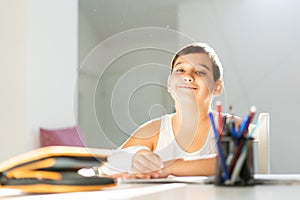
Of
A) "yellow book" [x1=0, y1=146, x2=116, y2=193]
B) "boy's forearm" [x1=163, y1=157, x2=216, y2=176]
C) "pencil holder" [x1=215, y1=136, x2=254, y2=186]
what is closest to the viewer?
"yellow book" [x1=0, y1=146, x2=116, y2=193]

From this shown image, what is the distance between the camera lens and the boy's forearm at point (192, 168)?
1114mm

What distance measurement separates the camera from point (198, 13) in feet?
9.21

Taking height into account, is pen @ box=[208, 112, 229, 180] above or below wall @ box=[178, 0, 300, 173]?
below

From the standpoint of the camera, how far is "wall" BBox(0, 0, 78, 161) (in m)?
2.74

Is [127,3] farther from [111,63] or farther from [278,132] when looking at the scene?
[111,63]

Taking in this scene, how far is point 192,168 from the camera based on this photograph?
1163 millimetres

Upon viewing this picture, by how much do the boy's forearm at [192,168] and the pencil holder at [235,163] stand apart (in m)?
0.27

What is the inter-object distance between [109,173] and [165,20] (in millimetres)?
2052

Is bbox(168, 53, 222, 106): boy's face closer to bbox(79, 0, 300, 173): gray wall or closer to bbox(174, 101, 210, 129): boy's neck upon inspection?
bbox(174, 101, 210, 129): boy's neck

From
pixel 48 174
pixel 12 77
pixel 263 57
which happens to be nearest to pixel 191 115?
pixel 48 174

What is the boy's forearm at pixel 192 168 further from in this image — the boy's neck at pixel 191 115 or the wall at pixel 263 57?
the wall at pixel 263 57

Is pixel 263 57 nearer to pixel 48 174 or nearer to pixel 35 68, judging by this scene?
pixel 35 68

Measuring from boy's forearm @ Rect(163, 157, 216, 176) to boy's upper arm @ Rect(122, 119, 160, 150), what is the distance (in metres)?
0.11

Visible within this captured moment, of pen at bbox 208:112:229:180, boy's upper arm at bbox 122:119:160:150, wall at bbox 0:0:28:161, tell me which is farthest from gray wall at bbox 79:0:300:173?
pen at bbox 208:112:229:180
